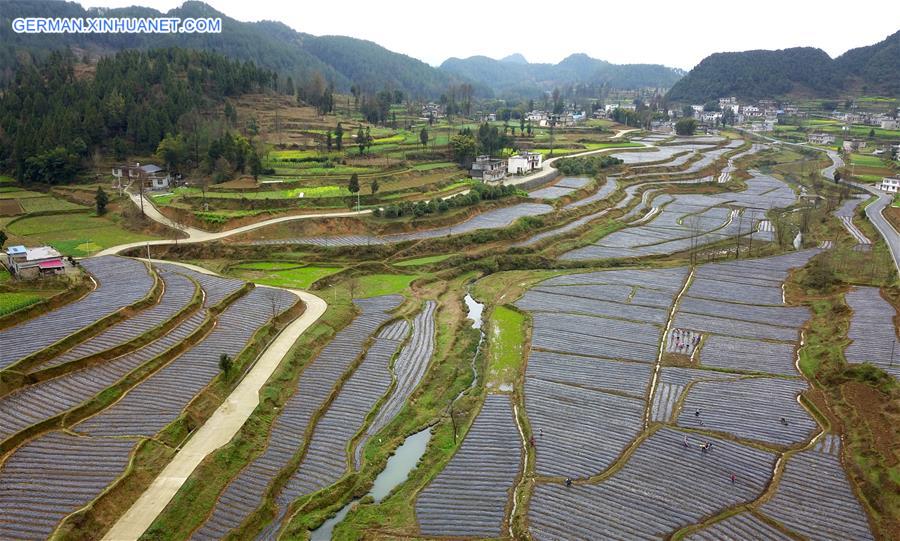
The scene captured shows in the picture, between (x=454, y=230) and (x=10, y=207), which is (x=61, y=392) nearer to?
(x=454, y=230)

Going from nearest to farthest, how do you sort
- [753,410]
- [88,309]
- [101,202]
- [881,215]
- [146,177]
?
1. [753,410]
2. [88,309]
3. [101,202]
4. [881,215]
5. [146,177]

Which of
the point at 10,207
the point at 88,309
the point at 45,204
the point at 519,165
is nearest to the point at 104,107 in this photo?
the point at 45,204

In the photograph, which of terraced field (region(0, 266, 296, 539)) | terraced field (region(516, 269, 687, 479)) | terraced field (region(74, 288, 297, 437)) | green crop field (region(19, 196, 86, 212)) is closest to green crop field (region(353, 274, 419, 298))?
terraced field (region(74, 288, 297, 437))

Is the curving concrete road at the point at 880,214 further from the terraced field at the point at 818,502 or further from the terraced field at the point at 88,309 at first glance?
the terraced field at the point at 88,309

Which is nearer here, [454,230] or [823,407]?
[823,407]

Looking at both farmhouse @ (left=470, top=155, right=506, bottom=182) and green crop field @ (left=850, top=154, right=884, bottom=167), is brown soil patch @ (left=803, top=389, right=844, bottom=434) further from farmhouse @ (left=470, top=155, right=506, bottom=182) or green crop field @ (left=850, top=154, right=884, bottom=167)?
green crop field @ (left=850, top=154, right=884, bottom=167)

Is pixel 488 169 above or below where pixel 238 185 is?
above

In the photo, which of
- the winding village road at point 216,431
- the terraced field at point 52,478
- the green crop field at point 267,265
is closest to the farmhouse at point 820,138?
the green crop field at point 267,265
